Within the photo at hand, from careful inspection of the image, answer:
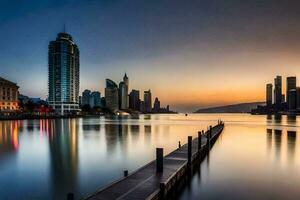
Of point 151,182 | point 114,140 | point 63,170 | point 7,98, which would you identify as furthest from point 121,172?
point 7,98

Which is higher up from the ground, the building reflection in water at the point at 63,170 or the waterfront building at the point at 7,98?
the waterfront building at the point at 7,98

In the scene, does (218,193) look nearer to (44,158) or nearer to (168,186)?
(168,186)

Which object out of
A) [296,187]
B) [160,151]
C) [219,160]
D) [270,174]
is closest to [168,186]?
[160,151]

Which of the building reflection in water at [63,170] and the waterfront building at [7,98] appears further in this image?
the waterfront building at [7,98]

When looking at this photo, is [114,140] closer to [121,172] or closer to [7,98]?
[121,172]

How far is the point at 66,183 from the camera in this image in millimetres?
25719

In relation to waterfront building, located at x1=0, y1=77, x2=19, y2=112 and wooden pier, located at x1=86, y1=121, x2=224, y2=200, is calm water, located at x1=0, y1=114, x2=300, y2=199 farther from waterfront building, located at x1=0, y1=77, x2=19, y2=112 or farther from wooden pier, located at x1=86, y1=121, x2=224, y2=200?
waterfront building, located at x1=0, y1=77, x2=19, y2=112

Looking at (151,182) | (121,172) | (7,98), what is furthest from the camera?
(7,98)

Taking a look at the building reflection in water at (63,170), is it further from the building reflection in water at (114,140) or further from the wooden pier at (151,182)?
the wooden pier at (151,182)

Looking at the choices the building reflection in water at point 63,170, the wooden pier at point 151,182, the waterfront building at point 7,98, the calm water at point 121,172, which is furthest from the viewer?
the waterfront building at point 7,98

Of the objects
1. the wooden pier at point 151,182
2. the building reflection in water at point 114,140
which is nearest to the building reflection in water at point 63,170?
the building reflection in water at point 114,140

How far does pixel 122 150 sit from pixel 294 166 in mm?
24083

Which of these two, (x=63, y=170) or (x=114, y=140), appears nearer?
(x=63, y=170)

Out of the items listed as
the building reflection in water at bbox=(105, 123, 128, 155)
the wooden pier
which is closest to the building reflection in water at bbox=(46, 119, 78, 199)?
the building reflection in water at bbox=(105, 123, 128, 155)
